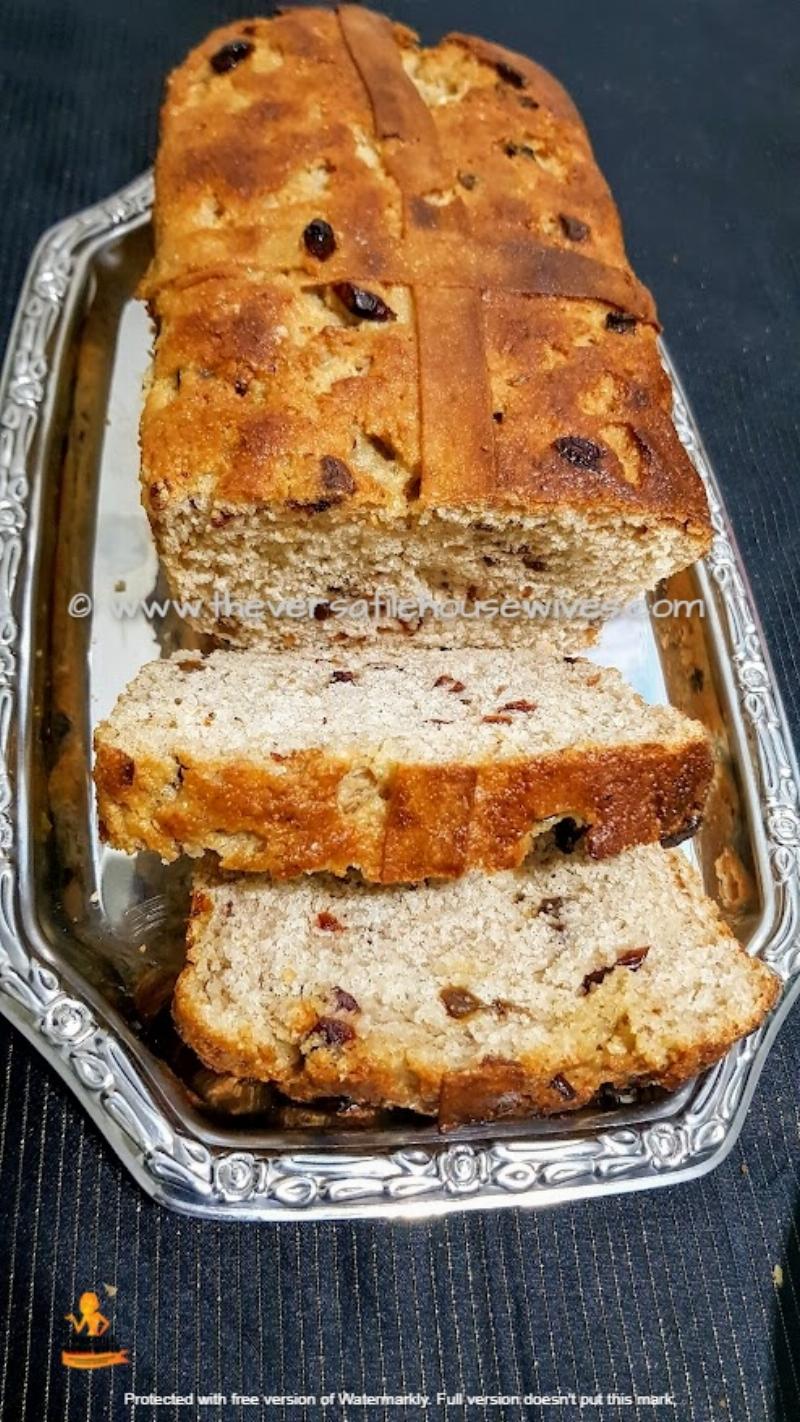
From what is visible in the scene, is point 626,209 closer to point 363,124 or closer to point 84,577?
point 363,124

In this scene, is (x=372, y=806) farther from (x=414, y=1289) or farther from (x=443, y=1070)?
(x=414, y=1289)

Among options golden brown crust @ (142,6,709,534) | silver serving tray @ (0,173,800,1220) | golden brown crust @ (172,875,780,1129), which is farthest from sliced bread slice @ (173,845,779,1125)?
golden brown crust @ (142,6,709,534)

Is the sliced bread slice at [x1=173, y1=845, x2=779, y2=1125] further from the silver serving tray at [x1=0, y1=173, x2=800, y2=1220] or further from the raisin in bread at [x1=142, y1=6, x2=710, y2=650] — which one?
the raisin in bread at [x1=142, y1=6, x2=710, y2=650]

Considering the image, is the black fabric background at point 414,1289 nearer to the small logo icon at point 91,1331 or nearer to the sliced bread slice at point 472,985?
the small logo icon at point 91,1331

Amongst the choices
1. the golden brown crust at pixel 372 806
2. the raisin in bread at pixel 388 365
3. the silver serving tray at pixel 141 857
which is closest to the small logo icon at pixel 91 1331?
the silver serving tray at pixel 141 857

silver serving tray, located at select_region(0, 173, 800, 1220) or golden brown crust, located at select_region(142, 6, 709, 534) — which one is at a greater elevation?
golden brown crust, located at select_region(142, 6, 709, 534)

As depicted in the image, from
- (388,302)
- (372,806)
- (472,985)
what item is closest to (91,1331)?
(472,985)

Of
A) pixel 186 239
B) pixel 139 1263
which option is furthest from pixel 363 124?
pixel 139 1263
